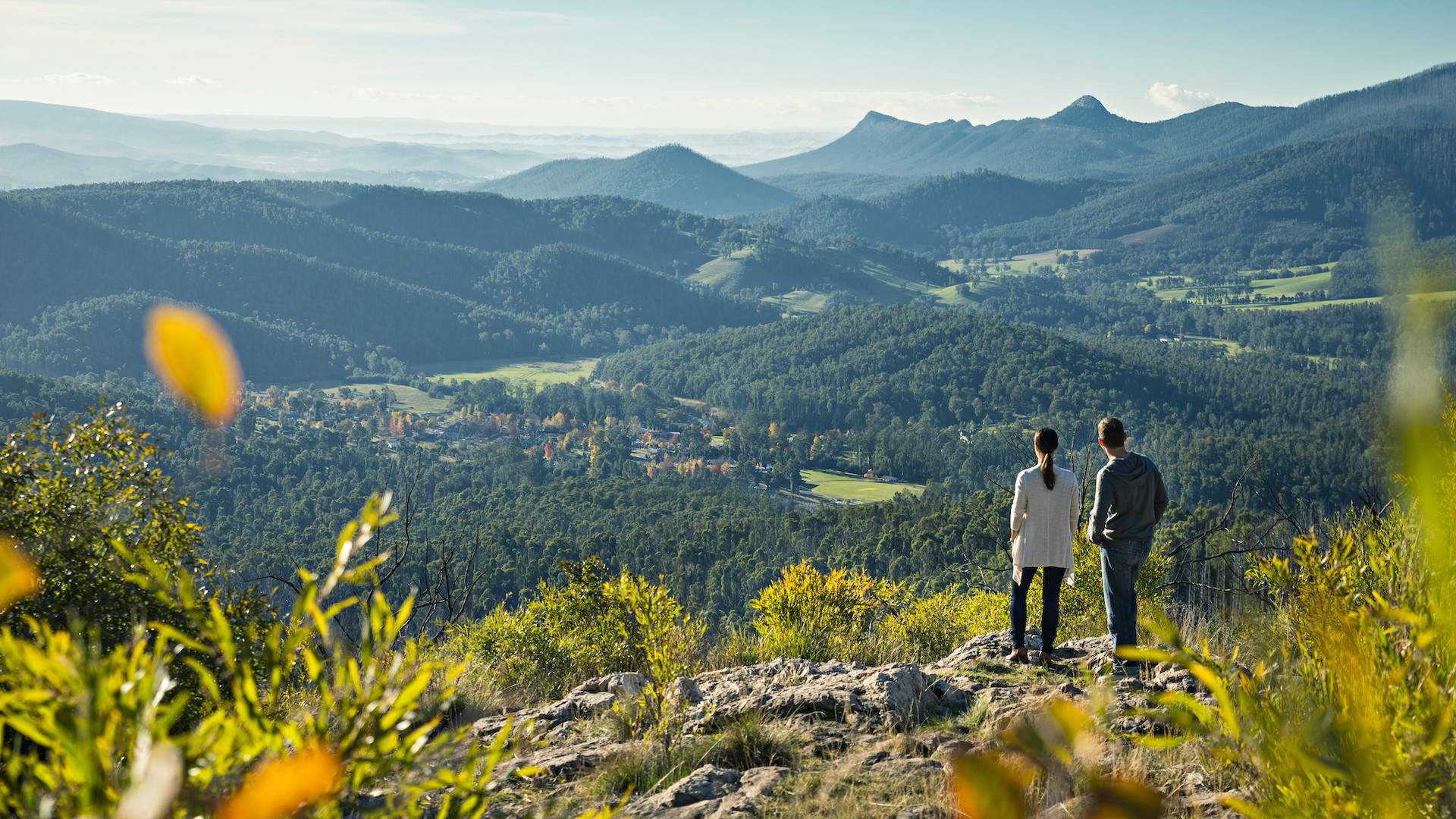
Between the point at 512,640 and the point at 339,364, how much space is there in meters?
205

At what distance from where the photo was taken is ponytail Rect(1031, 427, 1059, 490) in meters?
7.70

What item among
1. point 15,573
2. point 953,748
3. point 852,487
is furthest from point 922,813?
point 852,487

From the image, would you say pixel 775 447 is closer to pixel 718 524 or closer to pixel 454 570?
pixel 718 524

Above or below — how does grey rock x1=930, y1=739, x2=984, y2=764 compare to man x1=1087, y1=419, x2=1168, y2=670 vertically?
below

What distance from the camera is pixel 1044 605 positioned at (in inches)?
302

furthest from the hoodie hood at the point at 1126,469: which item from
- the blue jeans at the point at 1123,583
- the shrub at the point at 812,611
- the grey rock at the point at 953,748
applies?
the shrub at the point at 812,611

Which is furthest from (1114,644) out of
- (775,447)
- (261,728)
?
(775,447)

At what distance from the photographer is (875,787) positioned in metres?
4.92

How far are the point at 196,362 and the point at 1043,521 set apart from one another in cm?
10862

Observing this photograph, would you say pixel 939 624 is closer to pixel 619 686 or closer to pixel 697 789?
pixel 619 686

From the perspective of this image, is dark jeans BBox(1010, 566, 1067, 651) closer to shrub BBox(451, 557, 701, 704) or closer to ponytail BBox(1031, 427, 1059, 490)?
ponytail BBox(1031, 427, 1059, 490)

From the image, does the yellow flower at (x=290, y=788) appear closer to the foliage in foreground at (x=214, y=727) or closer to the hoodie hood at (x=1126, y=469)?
the foliage in foreground at (x=214, y=727)

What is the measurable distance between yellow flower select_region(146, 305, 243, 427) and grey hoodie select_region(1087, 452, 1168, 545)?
102m

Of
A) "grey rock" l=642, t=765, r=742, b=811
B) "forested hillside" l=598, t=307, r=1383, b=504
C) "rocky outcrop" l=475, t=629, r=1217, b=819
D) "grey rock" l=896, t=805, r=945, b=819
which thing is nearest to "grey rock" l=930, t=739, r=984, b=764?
"rocky outcrop" l=475, t=629, r=1217, b=819
